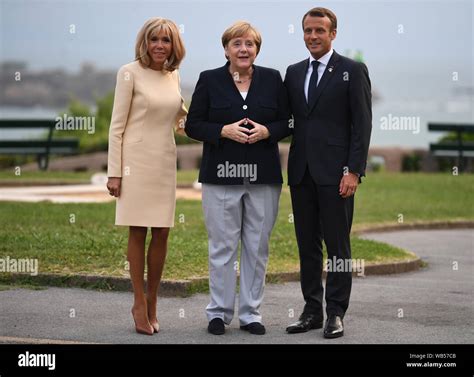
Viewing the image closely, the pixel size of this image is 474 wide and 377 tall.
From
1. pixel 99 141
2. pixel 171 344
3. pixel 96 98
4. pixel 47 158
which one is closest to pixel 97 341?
pixel 171 344

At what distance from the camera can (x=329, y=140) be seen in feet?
26.6

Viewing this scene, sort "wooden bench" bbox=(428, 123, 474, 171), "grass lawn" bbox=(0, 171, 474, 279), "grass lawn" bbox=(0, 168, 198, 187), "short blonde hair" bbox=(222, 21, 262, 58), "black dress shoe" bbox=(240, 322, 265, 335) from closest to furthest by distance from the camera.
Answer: "short blonde hair" bbox=(222, 21, 262, 58)
"black dress shoe" bbox=(240, 322, 265, 335)
"grass lawn" bbox=(0, 171, 474, 279)
"grass lawn" bbox=(0, 168, 198, 187)
"wooden bench" bbox=(428, 123, 474, 171)

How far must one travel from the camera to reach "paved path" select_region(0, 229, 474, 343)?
319 inches

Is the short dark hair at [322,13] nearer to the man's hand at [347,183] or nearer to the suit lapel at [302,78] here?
the suit lapel at [302,78]

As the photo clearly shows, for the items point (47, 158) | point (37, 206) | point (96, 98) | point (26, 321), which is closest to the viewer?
point (26, 321)

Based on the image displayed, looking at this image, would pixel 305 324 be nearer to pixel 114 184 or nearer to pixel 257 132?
pixel 257 132

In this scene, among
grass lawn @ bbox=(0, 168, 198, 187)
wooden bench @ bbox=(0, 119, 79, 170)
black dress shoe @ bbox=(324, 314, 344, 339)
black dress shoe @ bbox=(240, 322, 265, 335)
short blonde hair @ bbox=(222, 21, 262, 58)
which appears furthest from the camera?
wooden bench @ bbox=(0, 119, 79, 170)

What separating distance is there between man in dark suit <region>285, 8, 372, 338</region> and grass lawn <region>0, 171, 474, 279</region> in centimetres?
220

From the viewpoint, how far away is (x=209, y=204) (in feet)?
27.1

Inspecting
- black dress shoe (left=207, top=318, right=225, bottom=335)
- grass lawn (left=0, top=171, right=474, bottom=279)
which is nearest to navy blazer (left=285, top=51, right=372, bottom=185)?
black dress shoe (left=207, top=318, right=225, bottom=335)

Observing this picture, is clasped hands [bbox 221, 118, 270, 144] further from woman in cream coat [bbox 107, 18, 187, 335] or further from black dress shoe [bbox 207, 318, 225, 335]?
black dress shoe [bbox 207, 318, 225, 335]
